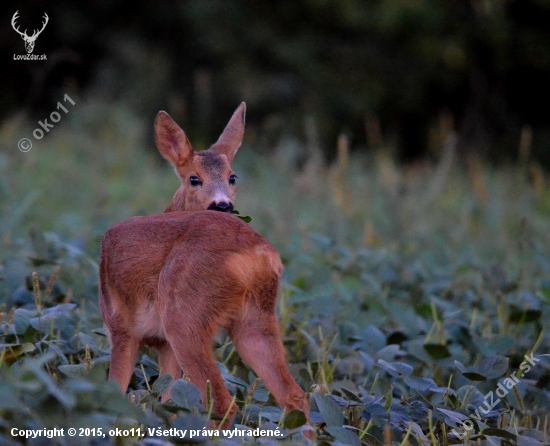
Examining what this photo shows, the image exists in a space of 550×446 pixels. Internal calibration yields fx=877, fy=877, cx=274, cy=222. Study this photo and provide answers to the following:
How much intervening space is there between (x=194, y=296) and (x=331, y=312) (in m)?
1.79

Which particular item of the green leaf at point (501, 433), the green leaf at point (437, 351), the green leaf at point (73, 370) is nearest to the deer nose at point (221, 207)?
the green leaf at point (437, 351)

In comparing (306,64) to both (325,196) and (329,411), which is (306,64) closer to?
(325,196)

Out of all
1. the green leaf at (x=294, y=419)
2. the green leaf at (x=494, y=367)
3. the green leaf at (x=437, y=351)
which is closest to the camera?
the green leaf at (x=294, y=419)

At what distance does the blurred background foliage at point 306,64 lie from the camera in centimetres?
1427

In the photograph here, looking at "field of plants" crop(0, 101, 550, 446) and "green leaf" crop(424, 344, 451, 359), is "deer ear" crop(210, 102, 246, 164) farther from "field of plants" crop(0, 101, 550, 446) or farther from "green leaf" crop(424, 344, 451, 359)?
"green leaf" crop(424, 344, 451, 359)

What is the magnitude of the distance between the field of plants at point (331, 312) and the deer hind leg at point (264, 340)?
0.14 metres

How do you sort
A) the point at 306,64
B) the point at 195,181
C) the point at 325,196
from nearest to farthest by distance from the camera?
the point at 195,181 < the point at 325,196 < the point at 306,64

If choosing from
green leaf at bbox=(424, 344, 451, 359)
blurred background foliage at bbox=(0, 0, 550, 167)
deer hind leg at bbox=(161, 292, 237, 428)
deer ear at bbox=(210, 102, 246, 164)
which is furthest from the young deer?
blurred background foliage at bbox=(0, 0, 550, 167)

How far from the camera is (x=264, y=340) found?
3504 mm

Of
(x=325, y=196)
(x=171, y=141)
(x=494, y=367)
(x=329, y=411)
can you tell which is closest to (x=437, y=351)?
(x=494, y=367)

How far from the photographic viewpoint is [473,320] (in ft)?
16.1

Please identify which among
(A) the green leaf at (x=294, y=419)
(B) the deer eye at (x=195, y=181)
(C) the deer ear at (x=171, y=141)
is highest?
(C) the deer ear at (x=171, y=141)

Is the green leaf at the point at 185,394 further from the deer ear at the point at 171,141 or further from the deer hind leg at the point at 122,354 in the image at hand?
the deer ear at the point at 171,141

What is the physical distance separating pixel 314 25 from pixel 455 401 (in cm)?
1191
